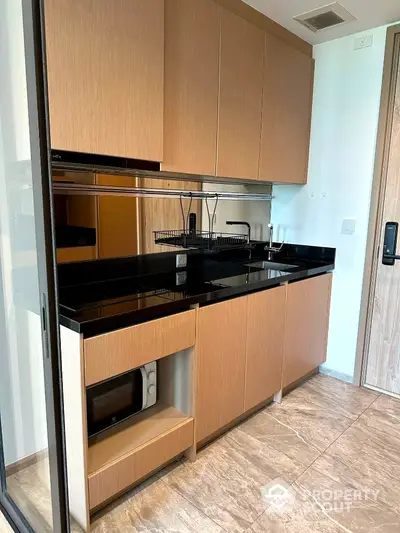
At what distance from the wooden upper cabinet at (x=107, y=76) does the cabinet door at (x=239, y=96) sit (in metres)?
0.45

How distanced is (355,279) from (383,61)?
56.2 inches

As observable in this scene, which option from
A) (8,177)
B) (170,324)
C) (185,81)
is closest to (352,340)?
(170,324)

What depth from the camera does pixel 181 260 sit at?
2271 mm

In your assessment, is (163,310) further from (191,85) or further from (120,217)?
(191,85)

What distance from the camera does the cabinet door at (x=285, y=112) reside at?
2.21 metres

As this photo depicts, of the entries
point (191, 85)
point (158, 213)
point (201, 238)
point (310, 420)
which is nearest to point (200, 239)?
point (201, 238)

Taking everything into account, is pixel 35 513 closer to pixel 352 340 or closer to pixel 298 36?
pixel 352 340

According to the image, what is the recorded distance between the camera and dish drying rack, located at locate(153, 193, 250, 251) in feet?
7.06

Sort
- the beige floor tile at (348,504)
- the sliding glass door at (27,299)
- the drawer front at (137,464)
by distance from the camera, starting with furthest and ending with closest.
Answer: the beige floor tile at (348,504)
the drawer front at (137,464)
the sliding glass door at (27,299)

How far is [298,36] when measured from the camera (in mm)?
2432

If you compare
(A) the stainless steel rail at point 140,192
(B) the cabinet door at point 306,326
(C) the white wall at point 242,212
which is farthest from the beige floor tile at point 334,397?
(A) the stainless steel rail at point 140,192

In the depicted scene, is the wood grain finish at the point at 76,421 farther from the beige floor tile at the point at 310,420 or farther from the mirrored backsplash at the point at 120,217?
the beige floor tile at the point at 310,420

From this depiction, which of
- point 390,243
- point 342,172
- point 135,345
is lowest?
point 135,345

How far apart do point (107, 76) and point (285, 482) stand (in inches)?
76.9
